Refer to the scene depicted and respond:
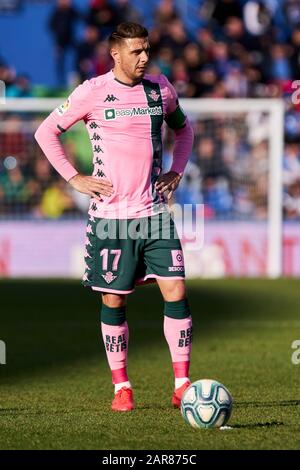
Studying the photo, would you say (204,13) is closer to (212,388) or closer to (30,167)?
(30,167)

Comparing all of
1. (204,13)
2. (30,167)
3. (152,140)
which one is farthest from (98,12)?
(152,140)

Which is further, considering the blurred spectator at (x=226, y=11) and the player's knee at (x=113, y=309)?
the blurred spectator at (x=226, y=11)

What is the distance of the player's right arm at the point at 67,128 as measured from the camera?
6949 mm

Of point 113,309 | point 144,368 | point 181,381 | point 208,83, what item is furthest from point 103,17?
point 181,381

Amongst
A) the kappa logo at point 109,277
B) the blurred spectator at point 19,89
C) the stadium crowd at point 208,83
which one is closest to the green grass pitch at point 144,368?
the kappa logo at point 109,277

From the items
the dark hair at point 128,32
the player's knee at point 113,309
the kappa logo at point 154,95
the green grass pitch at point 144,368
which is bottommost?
the green grass pitch at point 144,368

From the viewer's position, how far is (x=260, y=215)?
749 inches

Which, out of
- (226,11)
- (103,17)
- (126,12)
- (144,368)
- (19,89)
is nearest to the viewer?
(144,368)

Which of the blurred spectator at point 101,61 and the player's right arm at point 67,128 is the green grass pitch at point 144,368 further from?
the blurred spectator at point 101,61

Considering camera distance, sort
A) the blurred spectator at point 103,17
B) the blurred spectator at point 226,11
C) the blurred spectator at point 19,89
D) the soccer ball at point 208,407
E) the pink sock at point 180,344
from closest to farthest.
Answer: the soccer ball at point 208,407
the pink sock at point 180,344
the blurred spectator at point 19,89
the blurred spectator at point 103,17
the blurred spectator at point 226,11

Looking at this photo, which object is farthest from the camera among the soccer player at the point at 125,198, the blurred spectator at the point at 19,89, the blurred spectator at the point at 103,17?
the blurred spectator at the point at 103,17

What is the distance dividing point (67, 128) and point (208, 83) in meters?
13.9

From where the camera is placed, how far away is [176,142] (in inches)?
296

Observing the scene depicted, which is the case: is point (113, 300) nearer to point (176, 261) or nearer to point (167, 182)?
point (176, 261)
